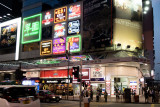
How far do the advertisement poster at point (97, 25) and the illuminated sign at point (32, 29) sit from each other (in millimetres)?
13975

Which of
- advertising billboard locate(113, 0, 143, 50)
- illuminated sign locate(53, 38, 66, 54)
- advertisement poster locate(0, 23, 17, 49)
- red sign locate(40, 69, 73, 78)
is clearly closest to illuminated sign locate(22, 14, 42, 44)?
advertisement poster locate(0, 23, 17, 49)

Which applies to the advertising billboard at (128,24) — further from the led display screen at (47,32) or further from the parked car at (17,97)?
the parked car at (17,97)

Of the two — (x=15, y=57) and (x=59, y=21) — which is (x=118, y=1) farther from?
(x=15, y=57)

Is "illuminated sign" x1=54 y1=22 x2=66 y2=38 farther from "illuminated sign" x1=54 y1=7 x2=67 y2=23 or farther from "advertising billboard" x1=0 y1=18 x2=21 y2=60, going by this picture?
"advertising billboard" x1=0 y1=18 x2=21 y2=60

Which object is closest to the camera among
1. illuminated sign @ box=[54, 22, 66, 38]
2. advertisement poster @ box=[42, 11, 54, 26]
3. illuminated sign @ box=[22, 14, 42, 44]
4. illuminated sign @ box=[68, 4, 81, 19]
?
illuminated sign @ box=[68, 4, 81, 19]

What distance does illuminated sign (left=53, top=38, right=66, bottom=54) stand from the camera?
45.3m

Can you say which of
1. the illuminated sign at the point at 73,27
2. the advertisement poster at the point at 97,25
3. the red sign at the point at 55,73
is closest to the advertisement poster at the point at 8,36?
the red sign at the point at 55,73

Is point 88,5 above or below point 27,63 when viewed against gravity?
above

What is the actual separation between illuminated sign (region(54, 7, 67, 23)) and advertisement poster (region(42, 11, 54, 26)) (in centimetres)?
126

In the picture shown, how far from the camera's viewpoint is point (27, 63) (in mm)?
53375

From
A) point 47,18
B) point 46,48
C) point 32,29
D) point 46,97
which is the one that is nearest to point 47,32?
point 47,18

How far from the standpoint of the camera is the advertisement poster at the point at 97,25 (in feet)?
128

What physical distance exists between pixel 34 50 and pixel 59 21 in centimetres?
1003

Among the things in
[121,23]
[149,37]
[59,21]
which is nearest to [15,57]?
[59,21]
